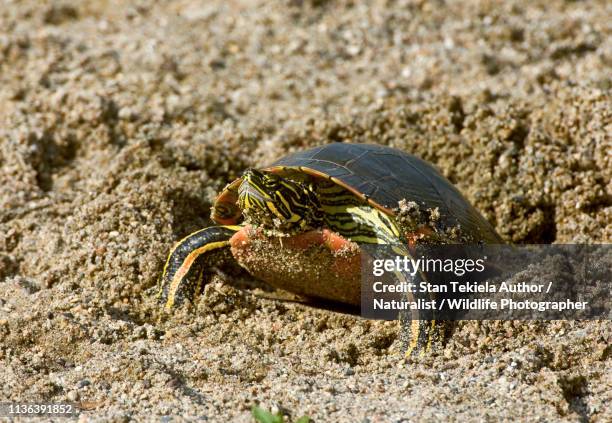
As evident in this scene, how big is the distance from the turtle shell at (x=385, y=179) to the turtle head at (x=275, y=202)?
18 cm

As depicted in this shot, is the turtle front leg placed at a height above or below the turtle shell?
below

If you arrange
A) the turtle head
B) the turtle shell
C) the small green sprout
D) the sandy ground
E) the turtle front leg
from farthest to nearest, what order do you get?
the turtle front leg
the turtle shell
the turtle head
the sandy ground
the small green sprout

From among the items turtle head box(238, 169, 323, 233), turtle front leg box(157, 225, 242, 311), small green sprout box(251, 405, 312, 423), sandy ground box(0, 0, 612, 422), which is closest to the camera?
small green sprout box(251, 405, 312, 423)

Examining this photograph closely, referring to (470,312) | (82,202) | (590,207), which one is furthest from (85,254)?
(590,207)

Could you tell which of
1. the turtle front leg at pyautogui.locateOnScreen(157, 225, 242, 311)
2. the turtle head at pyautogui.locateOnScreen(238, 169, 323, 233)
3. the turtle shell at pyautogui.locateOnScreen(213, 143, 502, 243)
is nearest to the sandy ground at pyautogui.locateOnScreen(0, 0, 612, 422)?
the turtle front leg at pyautogui.locateOnScreen(157, 225, 242, 311)

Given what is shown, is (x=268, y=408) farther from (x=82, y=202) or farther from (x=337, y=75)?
(x=337, y=75)

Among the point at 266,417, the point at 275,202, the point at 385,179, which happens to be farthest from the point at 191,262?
the point at 266,417

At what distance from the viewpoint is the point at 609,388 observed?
362cm

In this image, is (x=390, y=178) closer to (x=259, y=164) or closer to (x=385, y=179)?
(x=385, y=179)

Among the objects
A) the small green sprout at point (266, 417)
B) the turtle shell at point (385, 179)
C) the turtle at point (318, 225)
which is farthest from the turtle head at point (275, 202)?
the small green sprout at point (266, 417)

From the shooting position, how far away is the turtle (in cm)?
427

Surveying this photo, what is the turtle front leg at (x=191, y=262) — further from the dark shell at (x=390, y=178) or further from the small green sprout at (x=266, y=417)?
the small green sprout at (x=266, y=417)

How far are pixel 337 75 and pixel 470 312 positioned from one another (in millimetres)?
3385

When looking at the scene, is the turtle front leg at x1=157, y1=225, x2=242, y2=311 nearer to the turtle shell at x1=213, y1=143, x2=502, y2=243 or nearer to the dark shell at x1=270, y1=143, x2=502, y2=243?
the turtle shell at x1=213, y1=143, x2=502, y2=243
